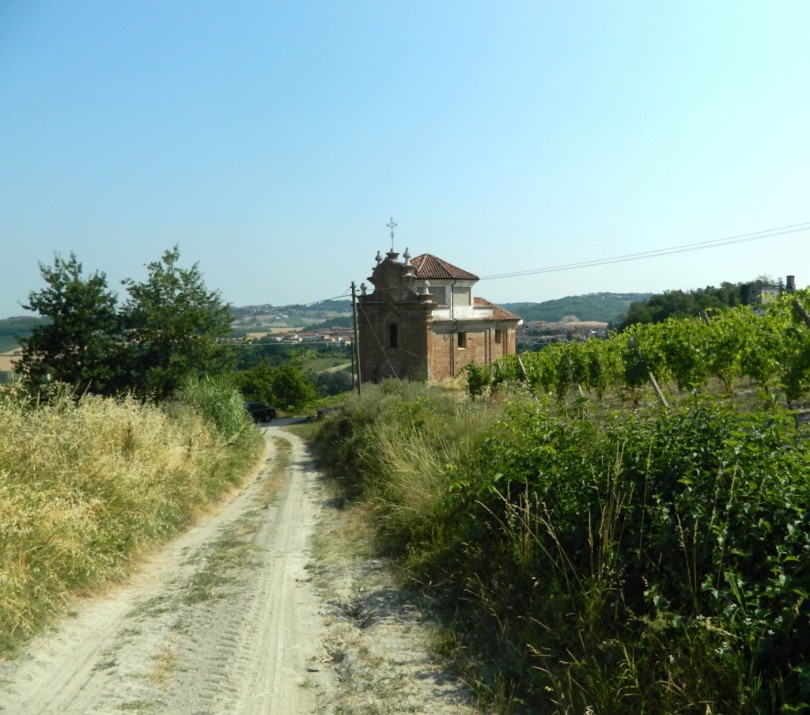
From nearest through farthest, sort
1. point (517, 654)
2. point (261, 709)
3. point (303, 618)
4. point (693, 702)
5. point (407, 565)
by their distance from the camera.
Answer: point (693, 702) → point (261, 709) → point (517, 654) → point (303, 618) → point (407, 565)

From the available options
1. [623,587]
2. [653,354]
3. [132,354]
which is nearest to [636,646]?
[623,587]

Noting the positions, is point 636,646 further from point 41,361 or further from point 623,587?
point 41,361

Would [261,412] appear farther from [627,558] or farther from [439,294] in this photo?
[627,558]

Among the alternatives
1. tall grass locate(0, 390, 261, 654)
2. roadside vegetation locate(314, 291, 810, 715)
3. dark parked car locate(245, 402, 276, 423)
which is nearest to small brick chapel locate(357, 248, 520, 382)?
dark parked car locate(245, 402, 276, 423)

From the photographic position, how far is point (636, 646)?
13.5 ft

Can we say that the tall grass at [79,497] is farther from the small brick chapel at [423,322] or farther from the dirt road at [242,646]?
the small brick chapel at [423,322]

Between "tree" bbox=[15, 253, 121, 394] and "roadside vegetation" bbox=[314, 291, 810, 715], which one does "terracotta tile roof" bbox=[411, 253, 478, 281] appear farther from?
"roadside vegetation" bbox=[314, 291, 810, 715]

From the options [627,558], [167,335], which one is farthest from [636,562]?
[167,335]

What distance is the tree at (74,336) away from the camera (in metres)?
22.4

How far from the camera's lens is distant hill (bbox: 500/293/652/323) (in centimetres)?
Answer: 13562

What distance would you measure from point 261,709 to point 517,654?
1.84 m

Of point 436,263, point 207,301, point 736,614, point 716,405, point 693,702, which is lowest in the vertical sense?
point 693,702

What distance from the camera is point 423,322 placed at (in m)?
39.9

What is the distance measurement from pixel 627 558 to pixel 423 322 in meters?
35.5
